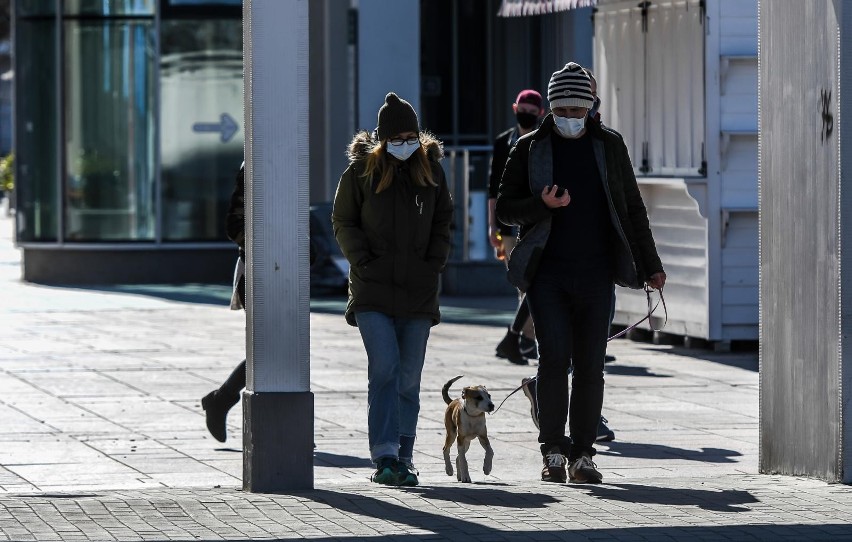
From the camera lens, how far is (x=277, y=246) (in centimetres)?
773

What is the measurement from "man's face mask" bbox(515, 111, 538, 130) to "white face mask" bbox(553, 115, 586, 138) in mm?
3843

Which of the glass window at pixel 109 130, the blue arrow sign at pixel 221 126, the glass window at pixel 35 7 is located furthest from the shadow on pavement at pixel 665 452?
the glass window at pixel 35 7

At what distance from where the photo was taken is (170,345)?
48.2 feet

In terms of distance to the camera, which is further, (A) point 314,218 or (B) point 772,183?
(A) point 314,218

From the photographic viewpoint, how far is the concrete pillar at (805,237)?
25.8ft

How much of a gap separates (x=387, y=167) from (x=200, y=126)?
1427 centimetres

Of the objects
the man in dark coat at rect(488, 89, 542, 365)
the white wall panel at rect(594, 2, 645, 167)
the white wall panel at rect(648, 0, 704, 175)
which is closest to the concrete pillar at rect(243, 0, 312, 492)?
the man in dark coat at rect(488, 89, 542, 365)

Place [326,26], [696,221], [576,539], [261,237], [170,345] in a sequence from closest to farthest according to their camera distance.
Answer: [576,539] < [261,237] < [696,221] < [170,345] < [326,26]

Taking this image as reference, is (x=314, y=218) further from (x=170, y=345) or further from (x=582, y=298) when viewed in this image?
(x=582, y=298)

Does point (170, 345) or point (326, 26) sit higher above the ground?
point (326, 26)

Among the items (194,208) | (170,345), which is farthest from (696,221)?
(194,208)

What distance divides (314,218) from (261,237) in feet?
41.4

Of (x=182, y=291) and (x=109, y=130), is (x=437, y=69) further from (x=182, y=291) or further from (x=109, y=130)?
(x=182, y=291)

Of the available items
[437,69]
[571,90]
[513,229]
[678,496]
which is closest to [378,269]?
[571,90]
